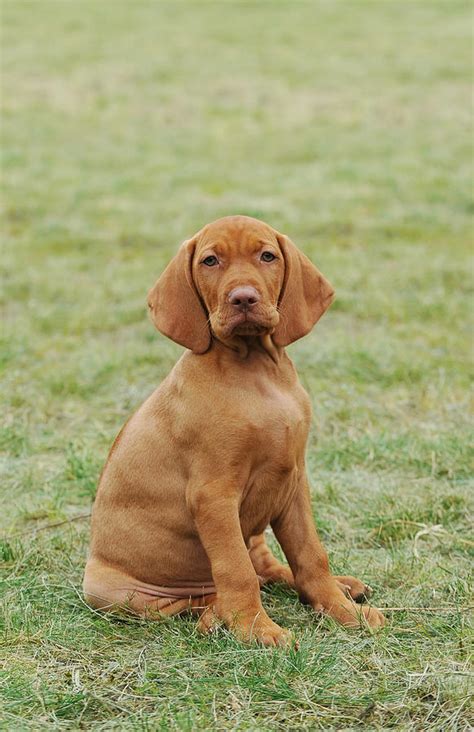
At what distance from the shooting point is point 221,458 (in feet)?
13.9

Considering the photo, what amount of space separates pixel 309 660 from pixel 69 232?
8885 millimetres

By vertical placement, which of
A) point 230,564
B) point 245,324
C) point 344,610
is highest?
point 245,324

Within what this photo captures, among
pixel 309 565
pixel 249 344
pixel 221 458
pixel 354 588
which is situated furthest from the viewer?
pixel 354 588

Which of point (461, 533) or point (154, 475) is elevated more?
point (154, 475)

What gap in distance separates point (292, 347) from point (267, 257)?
4314mm

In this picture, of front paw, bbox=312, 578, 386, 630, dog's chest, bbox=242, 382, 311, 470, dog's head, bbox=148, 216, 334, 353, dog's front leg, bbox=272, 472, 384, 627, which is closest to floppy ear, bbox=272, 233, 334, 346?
dog's head, bbox=148, 216, 334, 353

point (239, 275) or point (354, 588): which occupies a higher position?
point (239, 275)

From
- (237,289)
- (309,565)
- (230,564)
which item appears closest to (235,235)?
(237,289)

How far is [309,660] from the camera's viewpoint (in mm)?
3967

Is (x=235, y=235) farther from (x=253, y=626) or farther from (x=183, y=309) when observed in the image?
(x=253, y=626)

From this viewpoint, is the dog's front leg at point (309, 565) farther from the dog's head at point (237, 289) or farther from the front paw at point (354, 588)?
the dog's head at point (237, 289)

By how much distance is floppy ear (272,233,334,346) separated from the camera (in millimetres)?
4426

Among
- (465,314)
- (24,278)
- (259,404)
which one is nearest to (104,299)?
(24,278)

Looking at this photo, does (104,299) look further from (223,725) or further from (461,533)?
(223,725)
